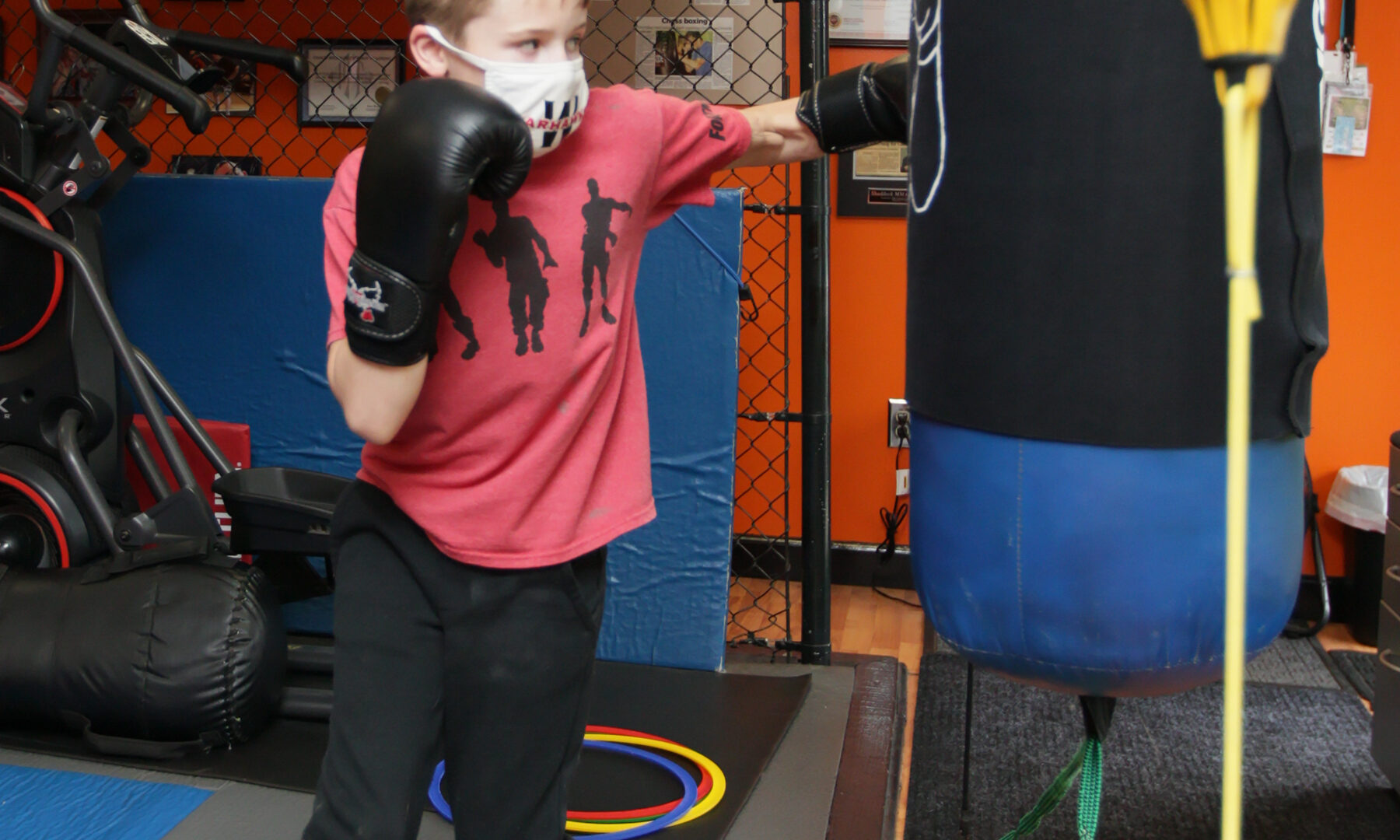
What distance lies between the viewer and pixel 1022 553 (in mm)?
1035

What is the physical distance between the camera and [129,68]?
2.05 metres

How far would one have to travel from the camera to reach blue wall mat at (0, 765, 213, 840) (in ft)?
5.28

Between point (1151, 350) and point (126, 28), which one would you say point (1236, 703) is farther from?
point (126, 28)

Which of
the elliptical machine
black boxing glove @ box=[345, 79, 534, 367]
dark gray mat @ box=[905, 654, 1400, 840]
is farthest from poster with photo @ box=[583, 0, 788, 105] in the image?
black boxing glove @ box=[345, 79, 534, 367]

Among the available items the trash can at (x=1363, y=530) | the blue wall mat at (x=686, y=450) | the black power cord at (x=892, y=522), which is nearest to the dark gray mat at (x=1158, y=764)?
the trash can at (x=1363, y=530)

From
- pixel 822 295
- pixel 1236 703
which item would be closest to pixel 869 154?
pixel 822 295

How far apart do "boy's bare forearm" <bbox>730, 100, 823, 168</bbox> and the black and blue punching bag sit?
0.29 m

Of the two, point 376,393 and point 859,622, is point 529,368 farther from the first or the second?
point 859,622

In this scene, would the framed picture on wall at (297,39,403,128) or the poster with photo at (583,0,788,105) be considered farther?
the framed picture on wall at (297,39,403,128)

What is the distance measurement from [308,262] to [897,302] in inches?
66.1

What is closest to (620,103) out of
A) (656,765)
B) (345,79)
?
(656,765)

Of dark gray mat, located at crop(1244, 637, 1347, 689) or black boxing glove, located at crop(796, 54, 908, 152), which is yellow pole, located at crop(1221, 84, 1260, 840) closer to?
black boxing glove, located at crop(796, 54, 908, 152)

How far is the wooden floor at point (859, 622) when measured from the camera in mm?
2818

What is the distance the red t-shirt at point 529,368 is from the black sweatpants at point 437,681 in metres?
0.04
